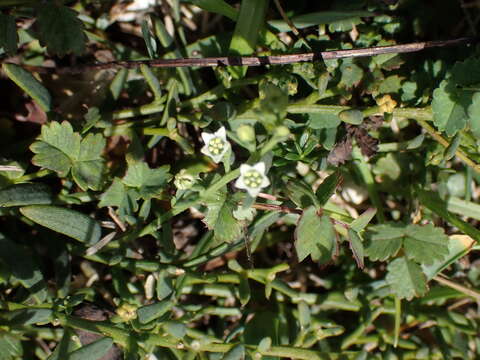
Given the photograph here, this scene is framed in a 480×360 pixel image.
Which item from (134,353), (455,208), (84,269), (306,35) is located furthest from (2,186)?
(455,208)

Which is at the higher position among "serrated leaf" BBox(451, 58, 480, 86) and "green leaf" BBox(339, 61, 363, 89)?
"serrated leaf" BBox(451, 58, 480, 86)

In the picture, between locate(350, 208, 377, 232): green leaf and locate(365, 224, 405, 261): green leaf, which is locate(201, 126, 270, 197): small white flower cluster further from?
locate(365, 224, 405, 261): green leaf

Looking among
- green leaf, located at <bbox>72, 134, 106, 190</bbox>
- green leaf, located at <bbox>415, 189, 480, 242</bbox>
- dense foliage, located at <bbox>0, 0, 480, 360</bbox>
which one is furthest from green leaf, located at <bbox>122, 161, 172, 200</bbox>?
green leaf, located at <bbox>415, 189, 480, 242</bbox>

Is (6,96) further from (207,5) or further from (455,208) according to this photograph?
(455,208)

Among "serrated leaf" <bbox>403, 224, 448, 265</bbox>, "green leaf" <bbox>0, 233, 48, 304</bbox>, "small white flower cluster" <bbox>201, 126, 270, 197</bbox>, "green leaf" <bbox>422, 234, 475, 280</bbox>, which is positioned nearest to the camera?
"small white flower cluster" <bbox>201, 126, 270, 197</bbox>

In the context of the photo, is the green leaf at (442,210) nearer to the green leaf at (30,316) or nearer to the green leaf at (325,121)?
the green leaf at (325,121)

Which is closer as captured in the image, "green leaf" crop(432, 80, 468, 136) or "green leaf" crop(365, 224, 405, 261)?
"green leaf" crop(432, 80, 468, 136)

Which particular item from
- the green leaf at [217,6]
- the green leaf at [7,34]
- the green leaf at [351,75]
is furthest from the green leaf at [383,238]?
the green leaf at [7,34]
